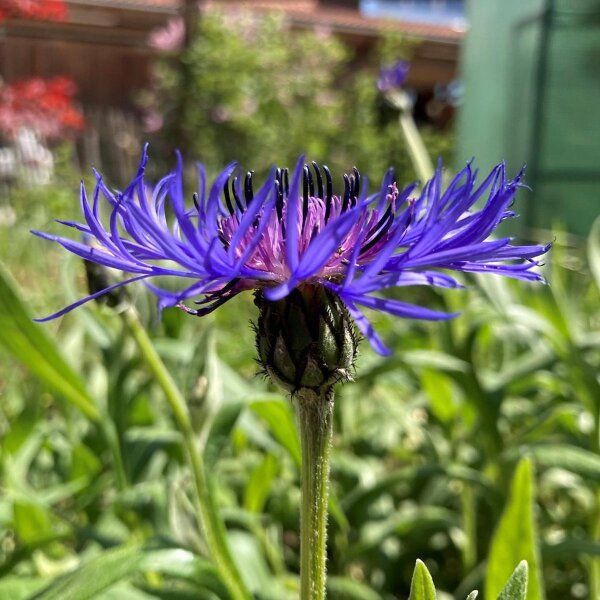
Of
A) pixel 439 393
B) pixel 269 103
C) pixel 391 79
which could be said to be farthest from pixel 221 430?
pixel 269 103

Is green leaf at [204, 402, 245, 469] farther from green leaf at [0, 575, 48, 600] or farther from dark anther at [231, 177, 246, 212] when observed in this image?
dark anther at [231, 177, 246, 212]

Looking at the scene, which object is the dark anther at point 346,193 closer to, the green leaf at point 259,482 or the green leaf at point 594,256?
the green leaf at point 259,482

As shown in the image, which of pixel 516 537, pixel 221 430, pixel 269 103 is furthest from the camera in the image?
pixel 269 103

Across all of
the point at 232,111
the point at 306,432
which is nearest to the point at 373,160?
the point at 232,111

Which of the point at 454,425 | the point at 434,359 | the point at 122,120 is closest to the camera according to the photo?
the point at 434,359

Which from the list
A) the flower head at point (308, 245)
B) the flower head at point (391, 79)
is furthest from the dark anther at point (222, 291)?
the flower head at point (391, 79)

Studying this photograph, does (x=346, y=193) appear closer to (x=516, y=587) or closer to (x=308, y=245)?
(x=308, y=245)

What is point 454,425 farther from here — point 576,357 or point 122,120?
point 122,120
